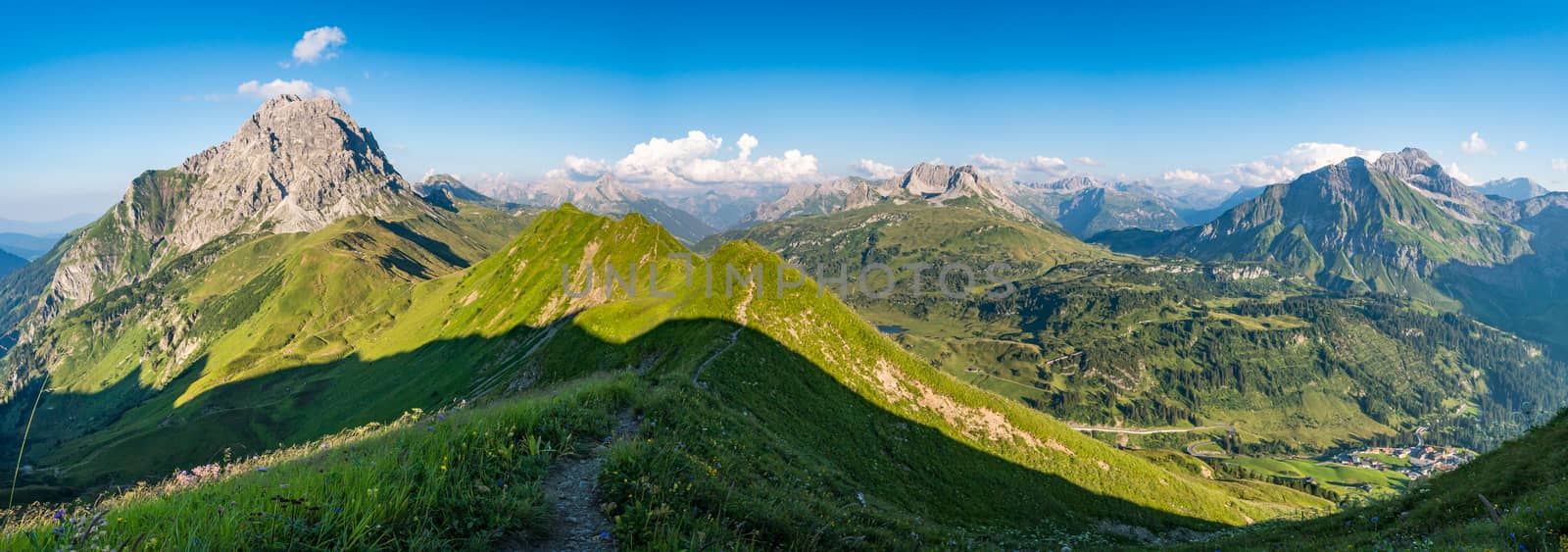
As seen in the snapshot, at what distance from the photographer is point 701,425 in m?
17.6

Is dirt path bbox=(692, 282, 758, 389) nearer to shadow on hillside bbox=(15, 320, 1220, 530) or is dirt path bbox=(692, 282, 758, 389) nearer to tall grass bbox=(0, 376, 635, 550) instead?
shadow on hillside bbox=(15, 320, 1220, 530)

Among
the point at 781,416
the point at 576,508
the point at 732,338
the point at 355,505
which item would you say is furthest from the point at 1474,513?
the point at 732,338

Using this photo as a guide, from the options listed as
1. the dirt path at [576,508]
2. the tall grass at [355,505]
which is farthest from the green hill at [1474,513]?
the tall grass at [355,505]

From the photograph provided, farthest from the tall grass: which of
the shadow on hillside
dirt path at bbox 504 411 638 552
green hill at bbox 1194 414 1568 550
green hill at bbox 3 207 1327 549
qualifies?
green hill at bbox 1194 414 1568 550

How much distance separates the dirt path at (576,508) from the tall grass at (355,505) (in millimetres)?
205

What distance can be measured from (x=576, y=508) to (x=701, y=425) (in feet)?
30.8

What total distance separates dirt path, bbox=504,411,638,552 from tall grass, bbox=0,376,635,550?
0.21 meters

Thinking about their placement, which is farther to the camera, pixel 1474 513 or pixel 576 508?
pixel 1474 513

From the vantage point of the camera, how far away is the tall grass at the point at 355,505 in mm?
5270

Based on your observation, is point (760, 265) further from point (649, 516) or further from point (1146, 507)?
point (649, 516)

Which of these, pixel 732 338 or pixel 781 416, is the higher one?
pixel 732 338

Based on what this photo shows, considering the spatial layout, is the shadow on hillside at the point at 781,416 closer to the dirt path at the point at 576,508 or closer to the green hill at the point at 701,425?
the green hill at the point at 701,425

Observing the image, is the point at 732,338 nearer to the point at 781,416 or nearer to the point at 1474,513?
the point at 781,416

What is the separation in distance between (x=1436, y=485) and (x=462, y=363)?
141m
